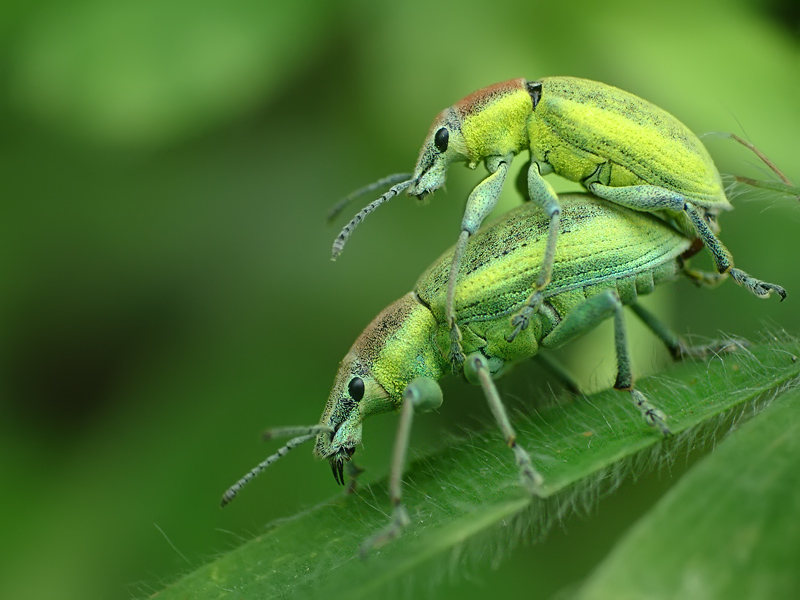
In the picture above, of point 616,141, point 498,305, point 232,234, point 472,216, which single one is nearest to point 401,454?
point 498,305

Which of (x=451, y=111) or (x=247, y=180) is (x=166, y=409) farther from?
(x=451, y=111)

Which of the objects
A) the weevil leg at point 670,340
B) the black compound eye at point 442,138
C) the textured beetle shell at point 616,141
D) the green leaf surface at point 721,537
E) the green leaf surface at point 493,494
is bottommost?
the weevil leg at point 670,340

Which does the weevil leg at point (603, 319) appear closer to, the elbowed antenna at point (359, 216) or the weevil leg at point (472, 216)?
the weevil leg at point (472, 216)

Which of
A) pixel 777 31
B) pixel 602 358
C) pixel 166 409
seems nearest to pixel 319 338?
pixel 166 409

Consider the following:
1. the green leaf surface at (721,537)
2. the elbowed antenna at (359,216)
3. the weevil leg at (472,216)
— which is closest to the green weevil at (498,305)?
the weevil leg at (472,216)

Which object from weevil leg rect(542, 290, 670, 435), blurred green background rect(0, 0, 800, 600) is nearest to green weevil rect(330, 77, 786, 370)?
weevil leg rect(542, 290, 670, 435)

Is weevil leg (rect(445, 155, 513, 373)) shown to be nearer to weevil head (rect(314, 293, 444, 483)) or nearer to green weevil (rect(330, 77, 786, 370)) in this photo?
green weevil (rect(330, 77, 786, 370))

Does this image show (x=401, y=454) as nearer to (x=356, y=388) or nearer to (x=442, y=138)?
(x=356, y=388)

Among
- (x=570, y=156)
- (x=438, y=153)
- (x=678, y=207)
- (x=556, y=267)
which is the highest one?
(x=438, y=153)
